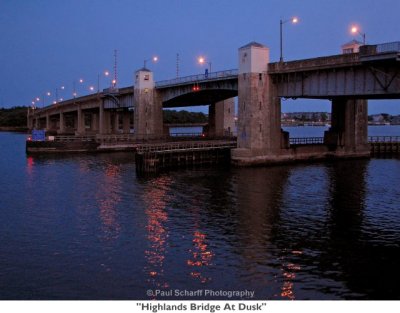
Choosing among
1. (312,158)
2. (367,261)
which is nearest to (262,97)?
(312,158)

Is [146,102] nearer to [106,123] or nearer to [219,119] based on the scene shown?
[219,119]

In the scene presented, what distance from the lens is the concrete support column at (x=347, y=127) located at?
66.5 meters

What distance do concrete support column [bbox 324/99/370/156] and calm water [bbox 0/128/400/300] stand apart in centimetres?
2087

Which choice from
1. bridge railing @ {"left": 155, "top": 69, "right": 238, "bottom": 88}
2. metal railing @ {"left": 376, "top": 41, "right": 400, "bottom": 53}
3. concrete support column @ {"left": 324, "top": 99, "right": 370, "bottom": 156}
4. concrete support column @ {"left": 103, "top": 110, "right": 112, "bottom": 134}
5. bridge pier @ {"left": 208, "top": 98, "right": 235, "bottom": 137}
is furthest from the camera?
concrete support column @ {"left": 103, "top": 110, "right": 112, "bottom": 134}

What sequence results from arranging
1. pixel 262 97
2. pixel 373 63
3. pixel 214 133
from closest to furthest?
pixel 373 63, pixel 262 97, pixel 214 133

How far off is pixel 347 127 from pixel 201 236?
153 feet

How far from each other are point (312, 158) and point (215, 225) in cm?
3899

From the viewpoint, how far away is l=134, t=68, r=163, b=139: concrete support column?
88.1 meters

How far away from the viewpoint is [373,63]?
4188 centimetres

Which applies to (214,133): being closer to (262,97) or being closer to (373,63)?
(262,97)

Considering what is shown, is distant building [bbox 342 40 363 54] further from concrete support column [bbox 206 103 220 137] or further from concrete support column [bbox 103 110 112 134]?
concrete support column [bbox 103 110 112 134]

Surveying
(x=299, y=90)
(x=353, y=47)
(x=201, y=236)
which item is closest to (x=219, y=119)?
(x=353, y=47)

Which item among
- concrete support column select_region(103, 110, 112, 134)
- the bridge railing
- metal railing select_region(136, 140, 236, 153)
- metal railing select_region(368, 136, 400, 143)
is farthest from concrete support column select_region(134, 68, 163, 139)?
metal railing select_region(368, 136, 400, 143)
